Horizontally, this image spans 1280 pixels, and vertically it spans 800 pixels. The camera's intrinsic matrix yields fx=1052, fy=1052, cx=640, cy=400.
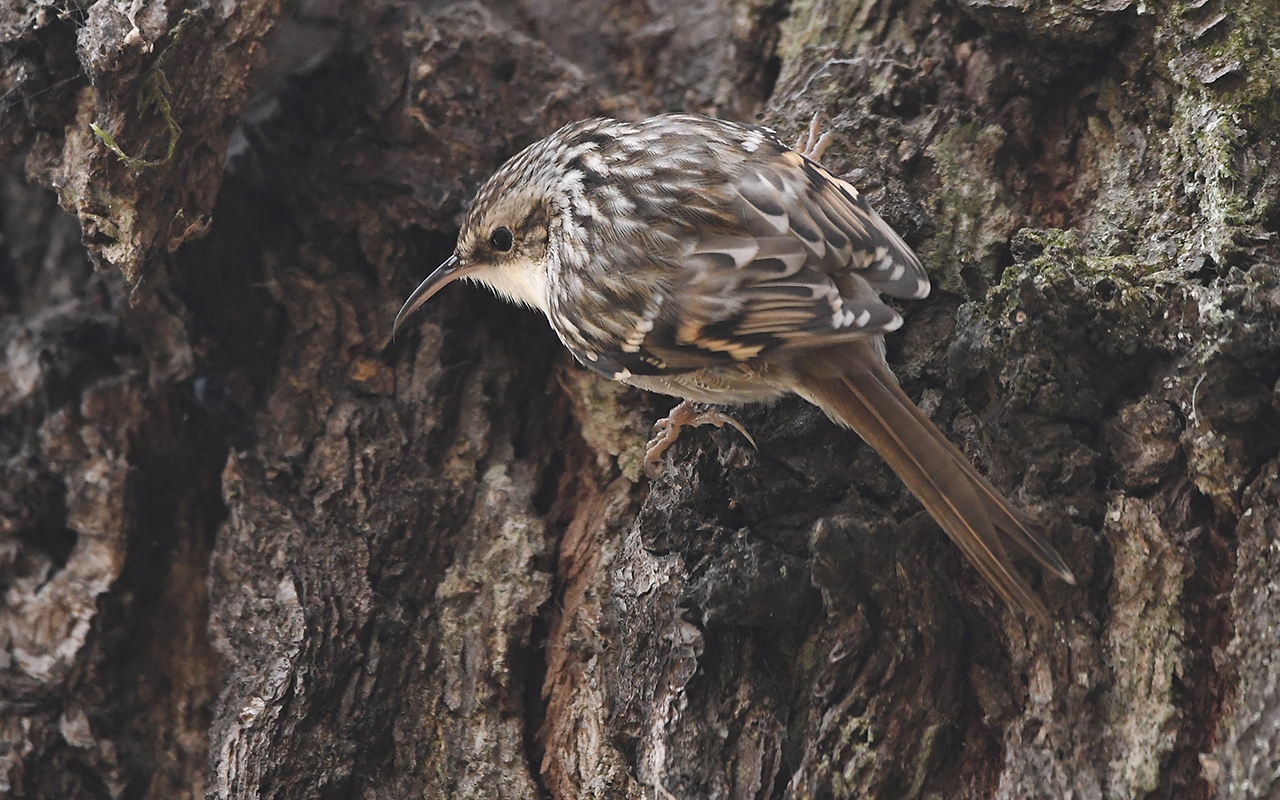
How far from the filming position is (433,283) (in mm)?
2385

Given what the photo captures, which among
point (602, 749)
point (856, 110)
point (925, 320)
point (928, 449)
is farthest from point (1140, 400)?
point (602, 749)

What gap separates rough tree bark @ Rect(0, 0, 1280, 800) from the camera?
168 cm

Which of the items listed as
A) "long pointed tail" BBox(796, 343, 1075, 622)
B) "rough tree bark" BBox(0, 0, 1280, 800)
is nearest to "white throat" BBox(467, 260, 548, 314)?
"rough tree bark" BBox(0, 0, 1280, 800)

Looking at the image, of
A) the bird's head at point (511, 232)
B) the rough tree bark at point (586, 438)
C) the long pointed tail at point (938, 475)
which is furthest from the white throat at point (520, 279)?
the long pointed tail at point (938, 475)

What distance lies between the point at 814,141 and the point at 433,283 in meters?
0.91

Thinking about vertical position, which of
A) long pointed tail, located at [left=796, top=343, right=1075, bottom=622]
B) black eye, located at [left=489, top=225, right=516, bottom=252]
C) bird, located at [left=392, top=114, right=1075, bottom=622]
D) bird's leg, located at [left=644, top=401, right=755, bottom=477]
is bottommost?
long pointed tail, located at [left=796, top=343, right=1075, bottom=622]

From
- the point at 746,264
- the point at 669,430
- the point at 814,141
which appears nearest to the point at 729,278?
the point at 746,264

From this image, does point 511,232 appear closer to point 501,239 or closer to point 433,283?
point 501,239

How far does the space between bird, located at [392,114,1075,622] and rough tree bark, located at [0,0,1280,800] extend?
114 millimetres

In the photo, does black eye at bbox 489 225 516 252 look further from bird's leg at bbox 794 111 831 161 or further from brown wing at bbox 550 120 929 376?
bird's leg at bbox 794 111 831 161

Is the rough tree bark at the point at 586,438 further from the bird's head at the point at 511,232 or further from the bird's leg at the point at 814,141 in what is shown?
the bird's head at the point at 511,232

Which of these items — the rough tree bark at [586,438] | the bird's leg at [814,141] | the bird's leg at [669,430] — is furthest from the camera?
the bird's leg at [814,141]

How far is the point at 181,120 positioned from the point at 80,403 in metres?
0.75

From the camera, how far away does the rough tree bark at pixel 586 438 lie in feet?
5.53
